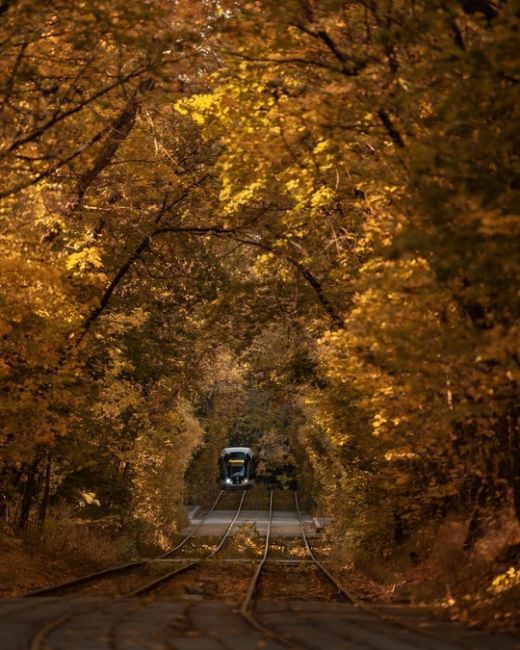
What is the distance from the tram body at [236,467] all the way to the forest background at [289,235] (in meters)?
39.3

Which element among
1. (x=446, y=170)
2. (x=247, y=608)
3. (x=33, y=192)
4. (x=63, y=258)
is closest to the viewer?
(x=446, y=170)

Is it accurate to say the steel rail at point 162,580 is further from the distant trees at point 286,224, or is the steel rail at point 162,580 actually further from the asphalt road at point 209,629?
the asphalt road at point 209,629

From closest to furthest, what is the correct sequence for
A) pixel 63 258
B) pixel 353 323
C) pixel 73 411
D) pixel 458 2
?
pixel 458 2 → pixel 353 323 → pixel 63 258 → pixel 73 411

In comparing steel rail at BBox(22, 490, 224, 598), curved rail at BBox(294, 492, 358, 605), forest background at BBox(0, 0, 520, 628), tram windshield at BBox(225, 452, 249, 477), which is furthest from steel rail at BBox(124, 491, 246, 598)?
tram windshield at BBox(225, 452, 249, 477)

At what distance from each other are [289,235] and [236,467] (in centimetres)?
5403

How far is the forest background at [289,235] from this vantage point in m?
10.6

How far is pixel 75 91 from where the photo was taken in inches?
593

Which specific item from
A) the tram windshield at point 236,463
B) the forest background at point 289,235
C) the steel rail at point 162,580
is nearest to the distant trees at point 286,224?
the forest background at point 289,235

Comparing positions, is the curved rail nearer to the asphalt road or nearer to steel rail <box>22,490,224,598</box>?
the asphalt road

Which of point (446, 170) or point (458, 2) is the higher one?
point (458, 2)

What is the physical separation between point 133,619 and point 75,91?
7512 millimetres

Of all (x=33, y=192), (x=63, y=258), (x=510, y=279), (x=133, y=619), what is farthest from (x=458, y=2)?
(x=63, y=258)

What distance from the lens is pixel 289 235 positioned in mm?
20484

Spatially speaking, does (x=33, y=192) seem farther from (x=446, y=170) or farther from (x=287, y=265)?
(x=446, y=170)
